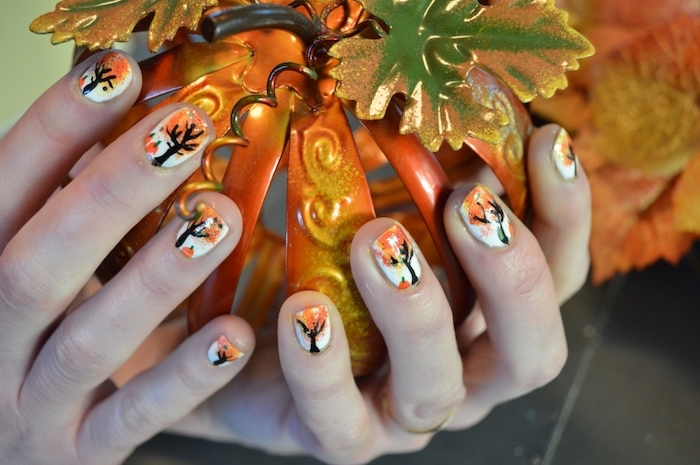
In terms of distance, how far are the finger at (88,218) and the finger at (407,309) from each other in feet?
0.47

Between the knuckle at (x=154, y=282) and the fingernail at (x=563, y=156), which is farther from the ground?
the knuckle at (x=154, y=282)

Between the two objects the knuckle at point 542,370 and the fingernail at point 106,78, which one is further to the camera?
the knuckle at point 542,370

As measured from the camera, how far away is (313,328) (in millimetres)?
457

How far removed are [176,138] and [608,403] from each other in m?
0.68

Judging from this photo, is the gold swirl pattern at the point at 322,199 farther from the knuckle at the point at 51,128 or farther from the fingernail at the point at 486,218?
the knuckle at the point at 51,128

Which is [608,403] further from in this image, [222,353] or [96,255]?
[96,255]

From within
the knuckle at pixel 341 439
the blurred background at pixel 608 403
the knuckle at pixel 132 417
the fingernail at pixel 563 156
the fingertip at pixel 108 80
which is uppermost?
the fingertip at pixel 108 80

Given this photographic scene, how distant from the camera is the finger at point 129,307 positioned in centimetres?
43

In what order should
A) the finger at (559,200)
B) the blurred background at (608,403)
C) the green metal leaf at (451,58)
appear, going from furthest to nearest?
1. the blurred background at (608,403)
2. the finger at (559,200)
3. the green metal leaf at (451,58)

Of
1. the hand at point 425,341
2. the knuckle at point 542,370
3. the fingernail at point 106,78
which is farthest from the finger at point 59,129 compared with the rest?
the knuckle at point 542,370

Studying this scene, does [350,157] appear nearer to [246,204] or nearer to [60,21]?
[246,204]

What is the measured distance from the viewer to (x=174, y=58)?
1.53 feet

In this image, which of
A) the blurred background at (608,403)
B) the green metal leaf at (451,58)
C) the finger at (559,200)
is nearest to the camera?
the green metal leaf at (451,58)

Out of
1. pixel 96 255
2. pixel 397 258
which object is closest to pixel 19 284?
pixel 96 255
